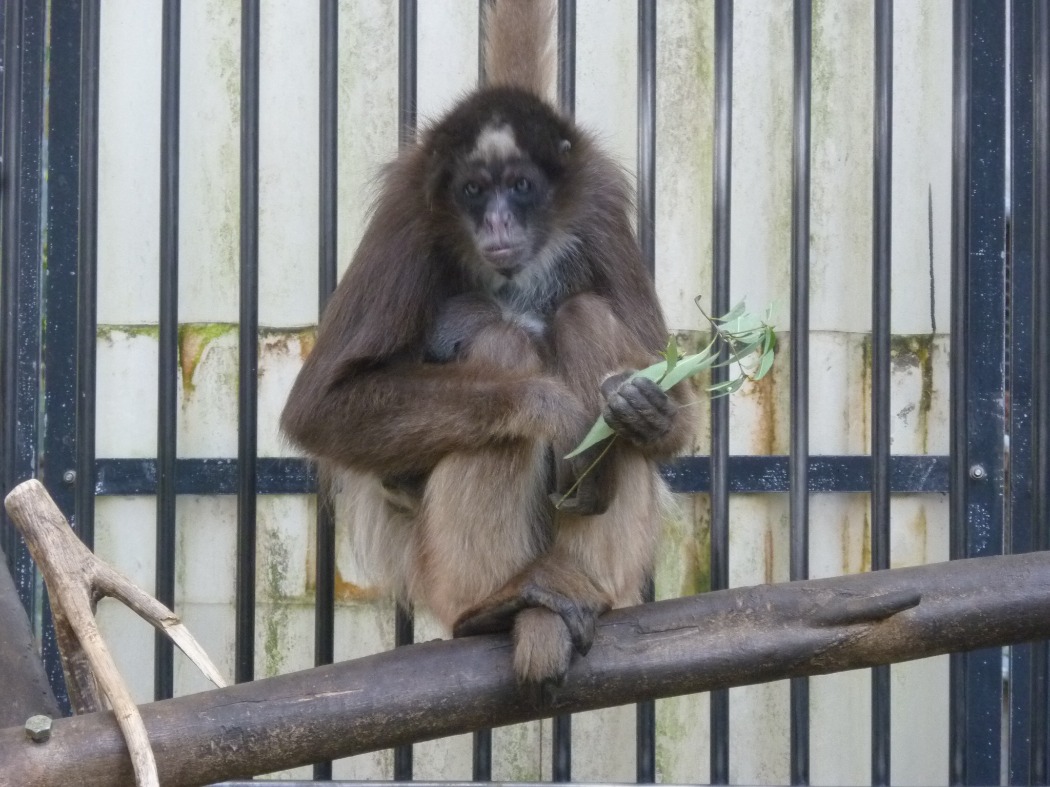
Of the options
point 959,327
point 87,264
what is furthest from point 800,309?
point 87,264

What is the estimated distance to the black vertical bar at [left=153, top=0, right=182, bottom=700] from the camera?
13.5ft

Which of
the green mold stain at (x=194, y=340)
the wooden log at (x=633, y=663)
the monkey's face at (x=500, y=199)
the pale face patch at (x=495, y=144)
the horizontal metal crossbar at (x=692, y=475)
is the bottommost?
the wooden log at (x=633, y=663)

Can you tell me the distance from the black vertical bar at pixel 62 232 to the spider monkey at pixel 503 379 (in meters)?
1.00

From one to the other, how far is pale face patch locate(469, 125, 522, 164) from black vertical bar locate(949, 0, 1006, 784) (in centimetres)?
157

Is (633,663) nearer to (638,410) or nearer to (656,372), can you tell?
(638,410)

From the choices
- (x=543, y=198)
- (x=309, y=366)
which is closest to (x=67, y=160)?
(x=309, y=366)

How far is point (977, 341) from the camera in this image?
4.42 meters

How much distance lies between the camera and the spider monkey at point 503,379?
3379 mm

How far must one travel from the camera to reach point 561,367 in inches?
144

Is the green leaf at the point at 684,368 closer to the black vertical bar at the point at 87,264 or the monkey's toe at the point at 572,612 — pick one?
the monkey's toe at the point at 572,612

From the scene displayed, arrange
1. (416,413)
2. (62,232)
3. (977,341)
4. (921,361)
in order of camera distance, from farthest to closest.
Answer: (921,361), (977,341), (62,232), (416,413)

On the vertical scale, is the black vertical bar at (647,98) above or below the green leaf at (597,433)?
above

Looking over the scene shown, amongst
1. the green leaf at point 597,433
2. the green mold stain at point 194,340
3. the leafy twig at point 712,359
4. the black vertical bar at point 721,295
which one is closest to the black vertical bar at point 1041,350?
the black vertical bar at point 721,295

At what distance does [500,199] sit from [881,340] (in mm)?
1388
